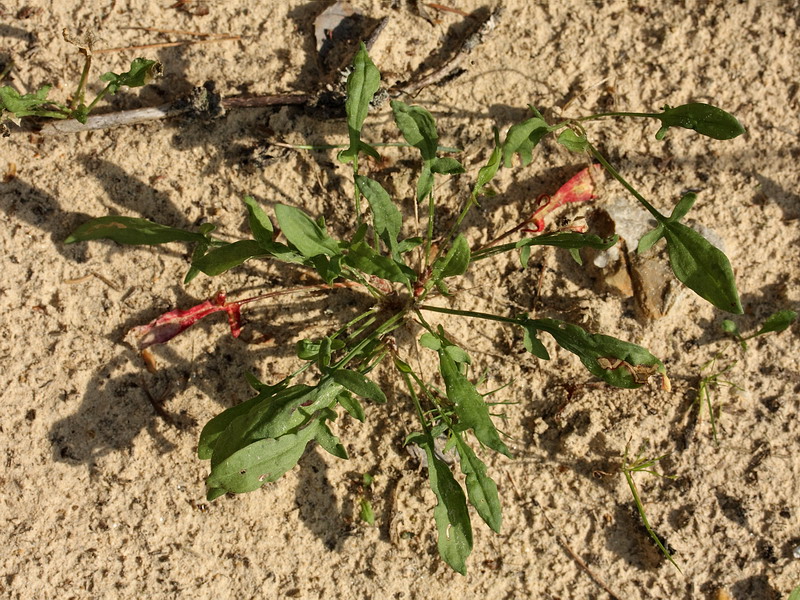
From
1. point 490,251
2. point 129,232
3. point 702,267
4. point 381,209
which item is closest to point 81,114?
point 129,232

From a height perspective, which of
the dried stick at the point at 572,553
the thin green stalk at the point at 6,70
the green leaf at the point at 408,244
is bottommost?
the dried stick at the point at 572,553

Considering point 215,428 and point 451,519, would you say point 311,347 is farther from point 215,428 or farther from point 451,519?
point 451,519

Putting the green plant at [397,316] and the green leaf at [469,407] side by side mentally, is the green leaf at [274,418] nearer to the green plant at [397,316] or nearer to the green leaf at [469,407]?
the green plant at [397,316]

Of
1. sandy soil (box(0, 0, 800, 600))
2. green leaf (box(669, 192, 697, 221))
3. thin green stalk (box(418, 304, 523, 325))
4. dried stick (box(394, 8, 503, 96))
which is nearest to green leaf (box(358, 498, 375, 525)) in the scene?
sandy soil (box(0, 0, 800, 600))

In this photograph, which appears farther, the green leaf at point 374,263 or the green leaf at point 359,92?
the green leaf at point 359,92

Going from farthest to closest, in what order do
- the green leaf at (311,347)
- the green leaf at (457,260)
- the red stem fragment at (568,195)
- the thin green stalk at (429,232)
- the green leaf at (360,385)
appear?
1. the red stem fragment at (568,195)
2. the thin green stalk at (429,232)
3. the green leaf at (311,347)
4. the green leaf at (457,260)
5. the green leaf at (360,385)

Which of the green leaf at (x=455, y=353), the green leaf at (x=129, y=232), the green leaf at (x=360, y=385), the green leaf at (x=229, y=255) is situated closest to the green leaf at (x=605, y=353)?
the green leaf at (x=455, y=353)

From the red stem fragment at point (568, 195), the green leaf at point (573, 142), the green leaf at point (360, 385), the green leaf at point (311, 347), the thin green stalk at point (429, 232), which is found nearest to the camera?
the green leaf at point (360, 385)
